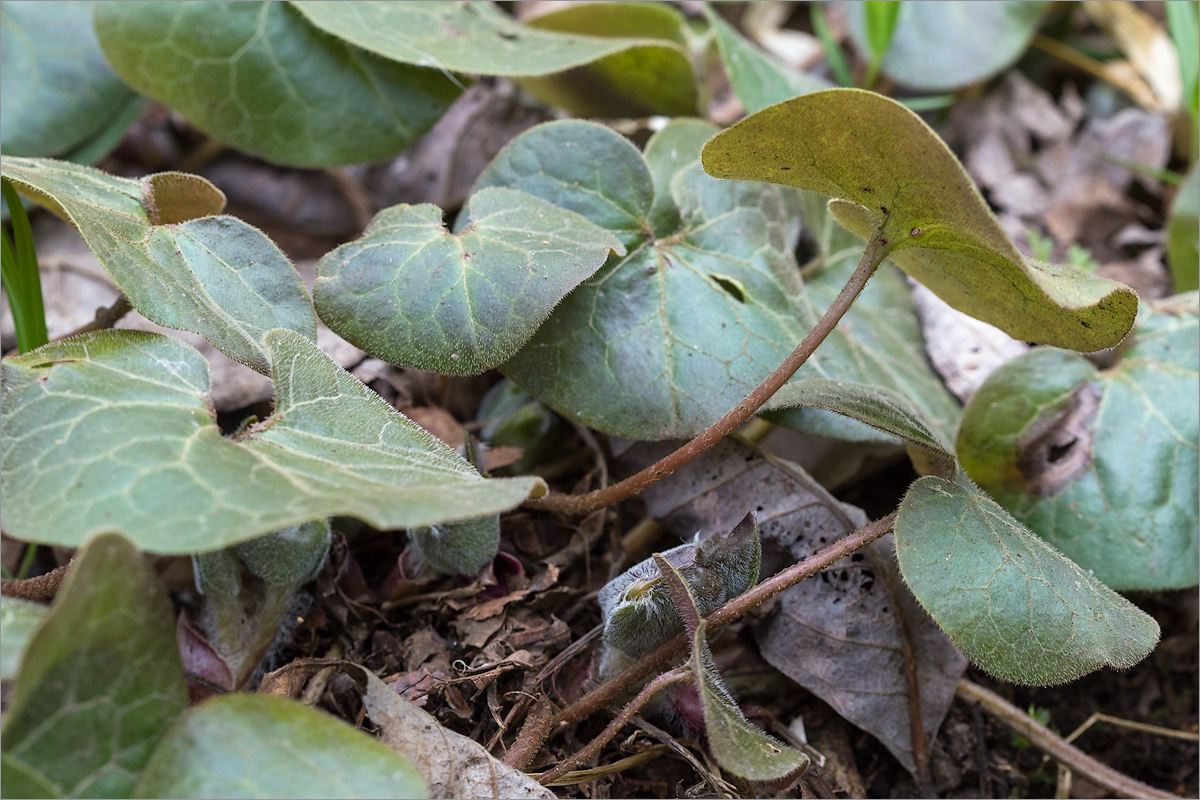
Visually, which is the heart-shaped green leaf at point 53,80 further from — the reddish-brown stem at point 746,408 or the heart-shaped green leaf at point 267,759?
the heart-shaped green leaf at point 267,759

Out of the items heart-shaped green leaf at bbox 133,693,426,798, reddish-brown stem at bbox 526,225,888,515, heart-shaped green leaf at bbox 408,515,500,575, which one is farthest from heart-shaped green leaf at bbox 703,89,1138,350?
heart-shaped green leaf at bbox 133,693,426,798

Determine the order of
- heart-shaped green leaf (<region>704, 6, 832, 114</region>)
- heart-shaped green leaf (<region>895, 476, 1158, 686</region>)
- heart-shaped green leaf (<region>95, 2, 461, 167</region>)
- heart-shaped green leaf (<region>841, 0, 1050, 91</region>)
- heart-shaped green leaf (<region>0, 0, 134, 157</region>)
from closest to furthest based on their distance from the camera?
1. heart-shaped green leaf (<region>895, 476, 1158, 686</region>)
2. heart-shaped green leaf (<region>95, 2, 461, 167</region>)
3. heart-shaped green leaf (<region>0, 0, 134, 157</region>)
4. heart-shaped green leaf (<region>704, 6, 832, 114</region>)
5. heart-shaped green leaf (<region>841, 0, 1050, 91</region>)

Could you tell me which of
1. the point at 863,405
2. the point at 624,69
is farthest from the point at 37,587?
the point at 624,69

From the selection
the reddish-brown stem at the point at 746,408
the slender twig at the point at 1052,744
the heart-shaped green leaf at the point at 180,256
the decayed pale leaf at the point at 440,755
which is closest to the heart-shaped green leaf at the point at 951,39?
the reddish-brown stem at the point at 746,408

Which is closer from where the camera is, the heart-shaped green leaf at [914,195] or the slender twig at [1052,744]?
the heart-shaped green leaf at [914,195]

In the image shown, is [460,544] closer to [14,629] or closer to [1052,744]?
[14,629]

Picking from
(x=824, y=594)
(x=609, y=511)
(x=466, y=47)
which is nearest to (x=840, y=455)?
(x=824, y=594)

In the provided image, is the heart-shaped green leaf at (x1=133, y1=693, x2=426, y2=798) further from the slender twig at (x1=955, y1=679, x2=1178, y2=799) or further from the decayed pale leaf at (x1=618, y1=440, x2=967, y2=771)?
the slender twig at (x1=955, y1=679, x2=1178, y2=799)
